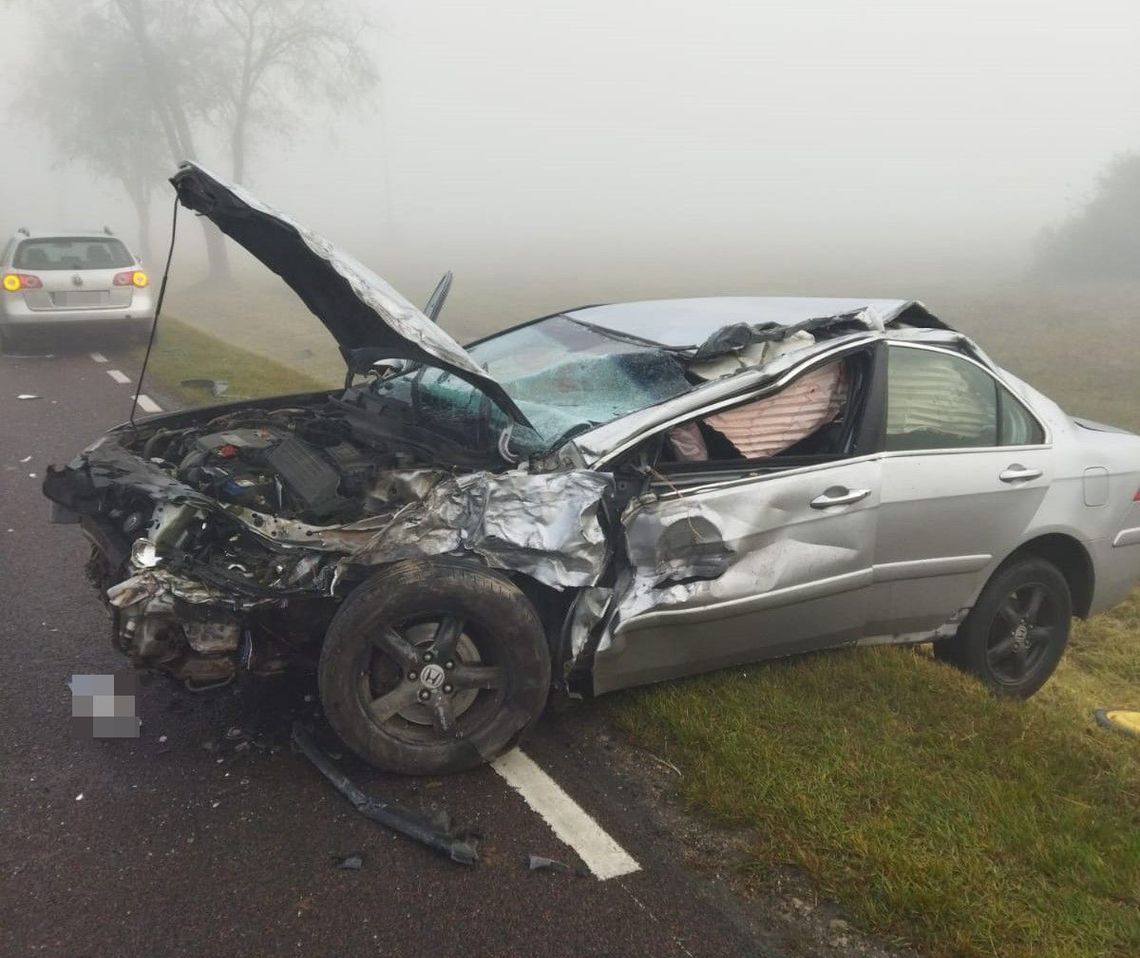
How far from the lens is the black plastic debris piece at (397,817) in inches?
107

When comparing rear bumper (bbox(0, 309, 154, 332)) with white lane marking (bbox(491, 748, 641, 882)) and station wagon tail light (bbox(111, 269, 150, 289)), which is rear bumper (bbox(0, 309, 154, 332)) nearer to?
station wagon tail light (bbox(111, 269, 150, 289))

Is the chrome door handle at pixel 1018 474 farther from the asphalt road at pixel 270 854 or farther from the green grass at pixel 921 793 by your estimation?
the asphalt road at pixel 270 854

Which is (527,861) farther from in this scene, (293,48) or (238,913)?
Answer: (293,48)

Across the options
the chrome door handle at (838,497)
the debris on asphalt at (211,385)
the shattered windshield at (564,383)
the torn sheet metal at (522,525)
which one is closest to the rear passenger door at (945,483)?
the chrome door handle at (838,497)

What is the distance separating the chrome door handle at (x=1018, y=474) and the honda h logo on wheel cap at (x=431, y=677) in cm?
239

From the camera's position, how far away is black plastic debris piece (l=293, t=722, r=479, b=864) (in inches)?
107

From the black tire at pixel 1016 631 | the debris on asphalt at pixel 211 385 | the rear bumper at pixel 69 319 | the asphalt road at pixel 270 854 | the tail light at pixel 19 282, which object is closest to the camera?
the asphalt road at pixel 270 854

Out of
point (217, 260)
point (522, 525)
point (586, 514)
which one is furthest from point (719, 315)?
point (217, 260)

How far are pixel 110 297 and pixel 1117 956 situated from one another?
12.5 m

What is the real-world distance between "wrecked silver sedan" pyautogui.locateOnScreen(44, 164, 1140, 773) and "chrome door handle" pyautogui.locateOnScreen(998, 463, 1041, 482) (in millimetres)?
15

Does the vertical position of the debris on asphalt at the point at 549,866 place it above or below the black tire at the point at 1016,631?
below

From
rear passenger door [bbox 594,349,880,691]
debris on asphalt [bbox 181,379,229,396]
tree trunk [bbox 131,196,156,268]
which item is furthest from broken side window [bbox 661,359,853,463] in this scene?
tree trunk [bbox 131,196,156,268]

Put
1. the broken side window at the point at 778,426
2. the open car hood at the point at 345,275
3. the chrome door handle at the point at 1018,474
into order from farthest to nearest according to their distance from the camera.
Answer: the chrome door handle at the point at 1018,474 < the broken side window at the point at 778,426 < the open car hood at the point at 345,275

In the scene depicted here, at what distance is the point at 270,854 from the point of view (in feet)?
8.80
